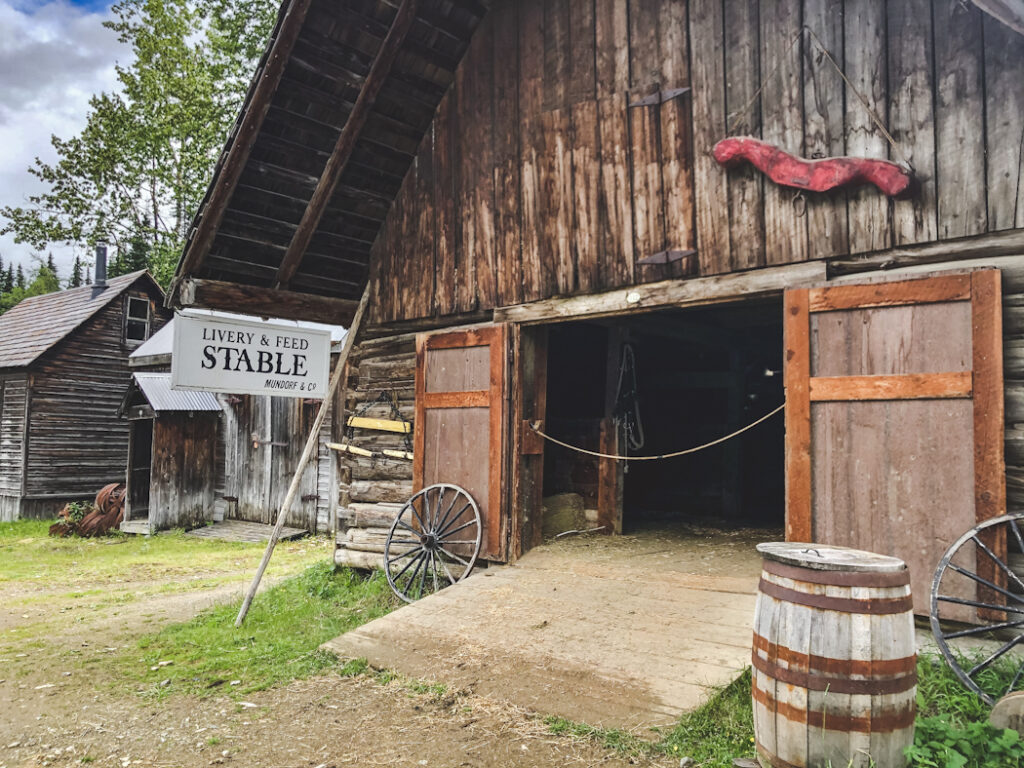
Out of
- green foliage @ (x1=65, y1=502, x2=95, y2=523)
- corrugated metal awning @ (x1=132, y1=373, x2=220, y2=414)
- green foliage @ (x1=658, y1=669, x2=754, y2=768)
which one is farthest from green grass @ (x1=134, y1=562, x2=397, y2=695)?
green foliage @ (x1=65, y1=502, x2=95, y2=523)

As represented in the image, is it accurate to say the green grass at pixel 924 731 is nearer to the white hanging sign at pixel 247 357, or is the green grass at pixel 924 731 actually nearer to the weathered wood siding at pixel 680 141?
the weathered wood siding at pixel 680 141

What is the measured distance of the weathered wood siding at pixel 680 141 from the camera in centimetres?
450

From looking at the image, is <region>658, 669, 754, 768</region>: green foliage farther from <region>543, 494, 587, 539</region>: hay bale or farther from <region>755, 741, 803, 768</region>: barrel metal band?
<region>543, 494, 587, 539</region>: hay bale

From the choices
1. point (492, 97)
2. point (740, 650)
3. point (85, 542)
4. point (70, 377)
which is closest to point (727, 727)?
point (740, 650)

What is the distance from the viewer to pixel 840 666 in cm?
293

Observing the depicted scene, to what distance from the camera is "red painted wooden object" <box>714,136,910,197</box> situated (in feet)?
15.2

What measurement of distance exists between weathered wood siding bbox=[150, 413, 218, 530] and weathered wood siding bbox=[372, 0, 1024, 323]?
371 inches

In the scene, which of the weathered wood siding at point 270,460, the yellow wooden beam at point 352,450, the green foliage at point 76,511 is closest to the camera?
the yellow wooden beam at point 352,450

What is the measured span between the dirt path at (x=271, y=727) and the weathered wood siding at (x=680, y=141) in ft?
11.6

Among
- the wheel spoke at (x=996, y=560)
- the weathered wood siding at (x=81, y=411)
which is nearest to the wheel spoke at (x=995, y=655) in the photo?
Answer: the wheel spoke at (x=996, y=560)

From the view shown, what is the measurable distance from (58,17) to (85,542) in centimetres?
14681

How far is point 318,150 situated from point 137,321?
1531cm

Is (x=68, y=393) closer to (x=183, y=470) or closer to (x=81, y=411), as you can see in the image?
(x=81, y=411)

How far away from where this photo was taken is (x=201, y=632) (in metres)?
6.64
